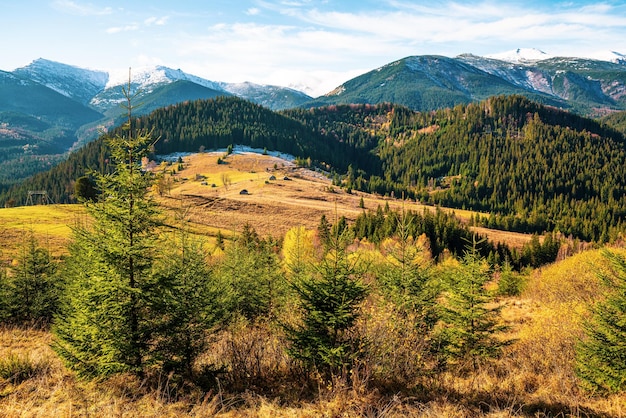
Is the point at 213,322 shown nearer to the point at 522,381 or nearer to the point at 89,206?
the point at 89,206

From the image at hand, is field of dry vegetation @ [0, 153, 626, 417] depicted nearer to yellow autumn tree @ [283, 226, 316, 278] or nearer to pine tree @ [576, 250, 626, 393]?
pine tree @ [576, 250, 626, 393]

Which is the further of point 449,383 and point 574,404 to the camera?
point 449,383

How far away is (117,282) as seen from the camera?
390 inches

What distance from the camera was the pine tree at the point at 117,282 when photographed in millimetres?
9875

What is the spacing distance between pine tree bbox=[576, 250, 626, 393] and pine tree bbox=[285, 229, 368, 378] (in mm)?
7574

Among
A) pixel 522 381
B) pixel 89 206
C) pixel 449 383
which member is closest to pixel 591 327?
pixel 522 381

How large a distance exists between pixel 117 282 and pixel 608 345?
1569 cm

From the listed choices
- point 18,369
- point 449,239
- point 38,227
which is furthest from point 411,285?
point 38,227

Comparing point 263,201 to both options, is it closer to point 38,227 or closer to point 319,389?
point 38,227

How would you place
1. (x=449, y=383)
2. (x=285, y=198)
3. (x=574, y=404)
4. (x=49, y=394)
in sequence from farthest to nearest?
(x=285, y=198)
(x=449, y=383)
(x=574, y=404)
(x=49, y=394)

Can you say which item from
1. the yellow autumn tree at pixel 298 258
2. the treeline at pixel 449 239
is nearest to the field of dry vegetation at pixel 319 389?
the yellow autumn tree at pixel 298 258

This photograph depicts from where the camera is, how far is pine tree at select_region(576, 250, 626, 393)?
35.7 feet

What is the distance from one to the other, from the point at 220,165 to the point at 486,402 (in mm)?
196218

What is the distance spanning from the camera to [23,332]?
754 inches
